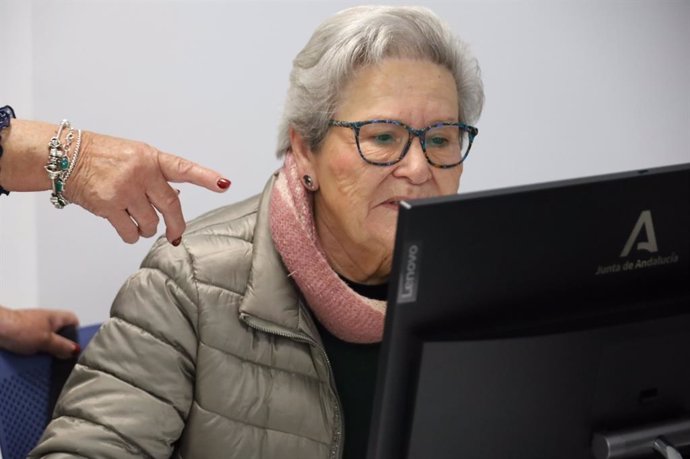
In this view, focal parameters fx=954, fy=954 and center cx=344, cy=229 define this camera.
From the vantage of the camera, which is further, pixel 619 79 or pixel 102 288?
pixel 619 79

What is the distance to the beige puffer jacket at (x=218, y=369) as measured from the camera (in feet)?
5.30

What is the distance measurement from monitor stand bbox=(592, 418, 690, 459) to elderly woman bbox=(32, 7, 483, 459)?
0.67 m

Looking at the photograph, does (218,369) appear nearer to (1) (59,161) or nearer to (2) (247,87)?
(1) (59,161)

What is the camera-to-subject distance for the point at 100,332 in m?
1.67

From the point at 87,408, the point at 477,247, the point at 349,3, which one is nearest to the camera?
the point at 477,247

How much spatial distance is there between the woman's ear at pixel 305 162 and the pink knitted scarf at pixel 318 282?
0.05 m

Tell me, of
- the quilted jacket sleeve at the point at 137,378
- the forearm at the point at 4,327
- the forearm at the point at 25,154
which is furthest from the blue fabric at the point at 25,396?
the forearm at the point at 25,154

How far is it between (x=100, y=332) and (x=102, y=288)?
1.01m

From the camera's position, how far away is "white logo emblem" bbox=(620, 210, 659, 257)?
39.7 inches

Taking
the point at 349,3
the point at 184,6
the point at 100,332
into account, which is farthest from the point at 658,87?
the point at 100,332

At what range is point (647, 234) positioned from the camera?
→ 1.02 m

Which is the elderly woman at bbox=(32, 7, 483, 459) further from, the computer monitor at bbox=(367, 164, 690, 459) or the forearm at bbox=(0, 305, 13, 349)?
the computer monitor at bbox=(367, 164, 690, 459)

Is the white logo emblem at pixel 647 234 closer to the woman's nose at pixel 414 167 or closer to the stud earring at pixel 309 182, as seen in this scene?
the woman's nose at pixel 414 167

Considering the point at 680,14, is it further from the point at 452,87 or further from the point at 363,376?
the point at 363,376
